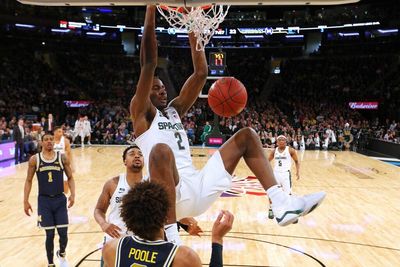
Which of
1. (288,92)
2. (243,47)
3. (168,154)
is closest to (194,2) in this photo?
(168,154)

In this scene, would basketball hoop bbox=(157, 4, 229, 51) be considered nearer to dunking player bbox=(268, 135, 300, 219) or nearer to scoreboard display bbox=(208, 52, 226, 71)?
dunking player bbox=(268, 135, 300, 219)

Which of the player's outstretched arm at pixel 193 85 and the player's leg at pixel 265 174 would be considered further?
the player's outstretched arm at pixel 193 85

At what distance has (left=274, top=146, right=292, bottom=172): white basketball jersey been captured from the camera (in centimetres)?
891

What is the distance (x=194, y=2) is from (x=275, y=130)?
63.5 feet

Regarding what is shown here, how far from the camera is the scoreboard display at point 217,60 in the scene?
1767cm

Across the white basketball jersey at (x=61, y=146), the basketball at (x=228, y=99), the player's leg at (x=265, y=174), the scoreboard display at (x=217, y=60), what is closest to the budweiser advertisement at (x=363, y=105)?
the scoreboard display at (x=217, y=60)

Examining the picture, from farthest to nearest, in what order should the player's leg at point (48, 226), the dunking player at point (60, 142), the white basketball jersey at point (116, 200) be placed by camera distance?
1. the dunking player at point (60, 142)
2. the player's leg at point (48, 226)
3. the white basketball jersey at point (116, 200)

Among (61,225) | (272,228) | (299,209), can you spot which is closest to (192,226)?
(299,209)

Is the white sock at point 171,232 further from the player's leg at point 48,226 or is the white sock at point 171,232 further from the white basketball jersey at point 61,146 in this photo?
the white basketball jersey at point 61,146

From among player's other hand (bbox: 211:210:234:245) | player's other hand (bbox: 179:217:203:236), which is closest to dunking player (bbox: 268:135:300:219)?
player's other hand (bbox: 179:217:203:236)

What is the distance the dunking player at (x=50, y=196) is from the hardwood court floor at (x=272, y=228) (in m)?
0.54

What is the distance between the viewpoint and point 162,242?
2.17 m

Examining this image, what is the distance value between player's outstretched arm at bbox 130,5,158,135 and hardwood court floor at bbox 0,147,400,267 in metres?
3.19

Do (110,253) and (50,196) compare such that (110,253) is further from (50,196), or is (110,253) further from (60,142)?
(60,142)
